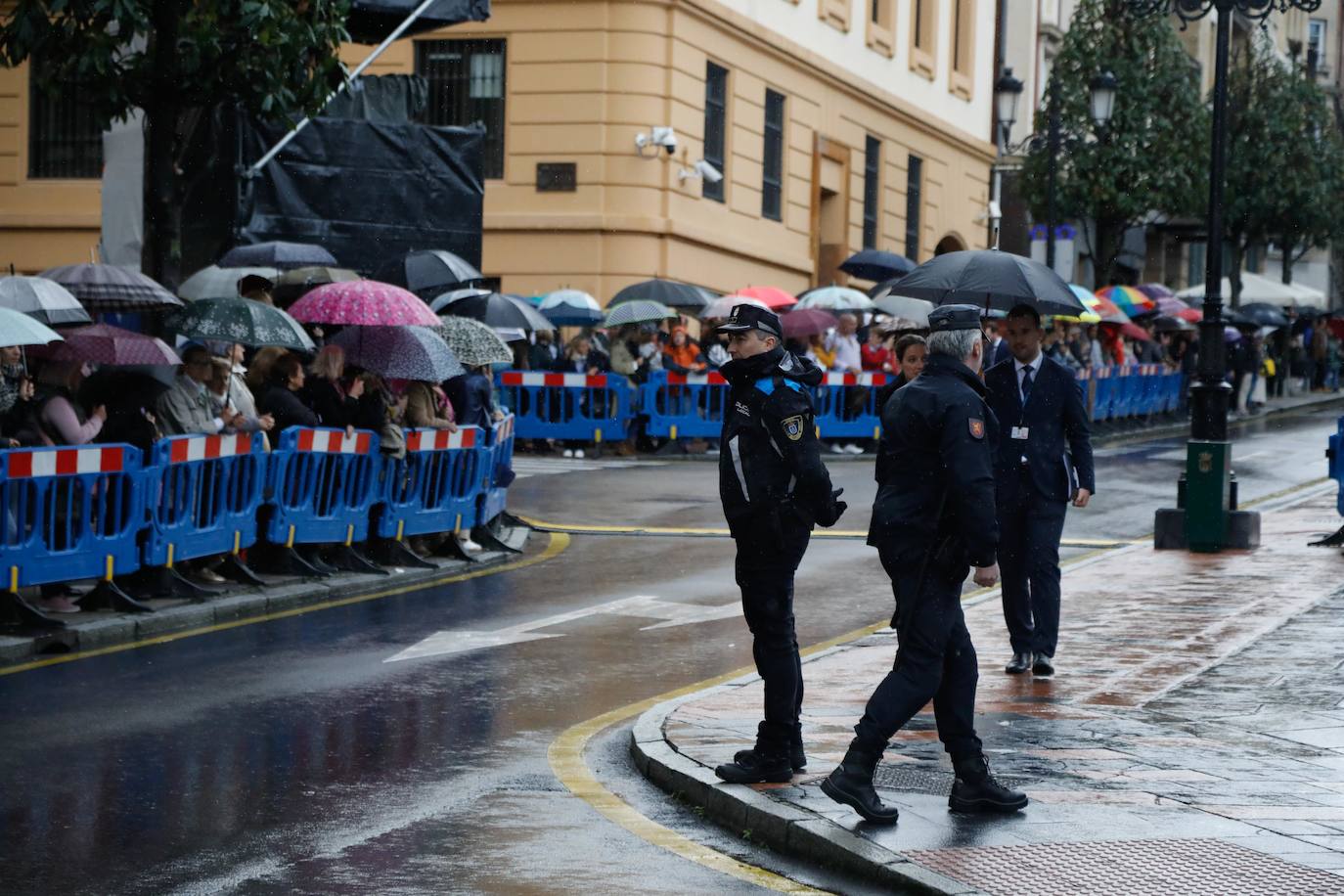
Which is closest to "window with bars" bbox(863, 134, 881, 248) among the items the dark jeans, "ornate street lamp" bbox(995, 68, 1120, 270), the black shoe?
"ornate street lamp" bbox(995, 68, 1120, 270)

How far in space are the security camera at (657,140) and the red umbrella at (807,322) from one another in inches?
134

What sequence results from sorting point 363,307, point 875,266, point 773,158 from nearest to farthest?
point 363,307 < point 875,266 < point 773,158

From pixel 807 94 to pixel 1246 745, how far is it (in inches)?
1104

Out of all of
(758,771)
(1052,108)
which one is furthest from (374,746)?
(1052,108)

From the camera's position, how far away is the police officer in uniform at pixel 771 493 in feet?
27.1

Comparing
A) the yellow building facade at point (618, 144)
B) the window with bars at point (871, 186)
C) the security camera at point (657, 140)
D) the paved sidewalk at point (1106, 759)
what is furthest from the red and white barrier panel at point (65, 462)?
the window with bars at point (871, 186)

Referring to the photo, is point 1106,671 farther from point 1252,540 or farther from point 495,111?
point 495,111

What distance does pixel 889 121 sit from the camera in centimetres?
4072

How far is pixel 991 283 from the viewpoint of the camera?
454 inches

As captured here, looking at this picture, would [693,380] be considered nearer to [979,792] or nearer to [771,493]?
[771,493]

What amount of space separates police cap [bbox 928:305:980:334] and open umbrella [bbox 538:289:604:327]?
2007cm

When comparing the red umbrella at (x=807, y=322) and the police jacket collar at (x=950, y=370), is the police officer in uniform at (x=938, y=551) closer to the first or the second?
the police jacket collar at (x=950, y=370)

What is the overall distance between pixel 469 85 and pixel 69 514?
772 inches

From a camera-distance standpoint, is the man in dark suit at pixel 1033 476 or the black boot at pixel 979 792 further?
the man in dark suit at pixel 1033 476
